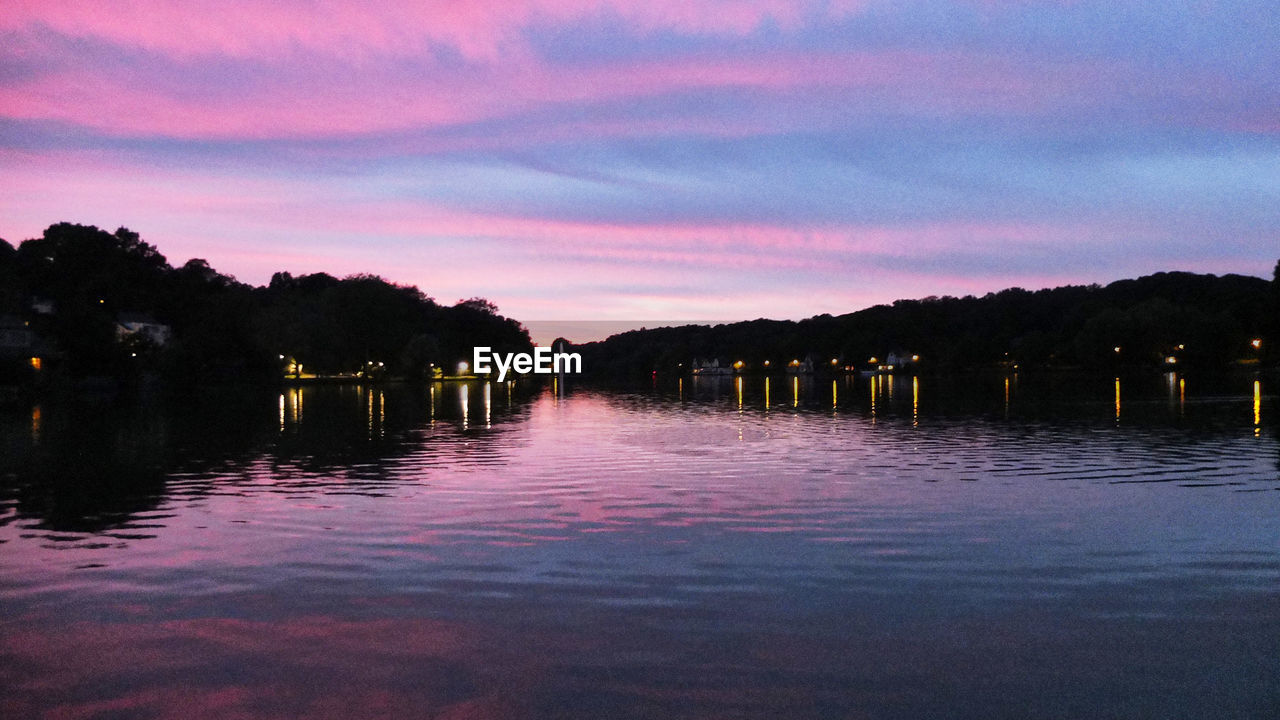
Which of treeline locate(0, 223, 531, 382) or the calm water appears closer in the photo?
the calm water

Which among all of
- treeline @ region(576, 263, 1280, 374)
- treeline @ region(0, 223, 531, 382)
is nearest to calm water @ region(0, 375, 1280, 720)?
treeline @ region(0, 223, 531, 382)

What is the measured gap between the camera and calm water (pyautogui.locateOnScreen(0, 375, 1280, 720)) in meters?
7.30

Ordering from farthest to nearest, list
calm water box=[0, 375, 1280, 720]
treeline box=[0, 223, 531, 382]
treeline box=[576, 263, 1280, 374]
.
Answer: treeline box=[576, 263, 1280, 374] < treeline box=[0, 223, 531, 382] < calm water box=[0, 375, 1280, 720]

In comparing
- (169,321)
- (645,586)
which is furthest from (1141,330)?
(645,586)

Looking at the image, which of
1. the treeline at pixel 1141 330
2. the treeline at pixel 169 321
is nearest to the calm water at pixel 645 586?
the treeline at pixel 169 321

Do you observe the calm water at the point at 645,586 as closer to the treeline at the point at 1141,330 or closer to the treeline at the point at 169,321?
the treeline at the point at 169,321

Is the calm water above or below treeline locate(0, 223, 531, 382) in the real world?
below

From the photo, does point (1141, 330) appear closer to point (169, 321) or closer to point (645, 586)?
point (169, 321)

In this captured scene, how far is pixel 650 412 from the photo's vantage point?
46.6m

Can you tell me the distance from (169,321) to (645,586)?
12113cm

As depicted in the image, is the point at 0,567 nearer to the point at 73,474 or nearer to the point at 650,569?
the point at 650,569

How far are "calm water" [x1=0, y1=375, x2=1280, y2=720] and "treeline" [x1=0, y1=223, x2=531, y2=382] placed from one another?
60.6m

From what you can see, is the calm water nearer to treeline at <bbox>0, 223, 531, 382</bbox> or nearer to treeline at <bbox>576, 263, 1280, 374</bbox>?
treeline at <bbox>0, 223, 531, 382</bbox>

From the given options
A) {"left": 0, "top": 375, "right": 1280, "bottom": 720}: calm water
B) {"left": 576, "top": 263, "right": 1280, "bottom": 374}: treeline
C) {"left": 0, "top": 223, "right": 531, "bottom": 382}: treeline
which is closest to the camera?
{"left": 0, "top": 375, "right": 1280, "bottom": 720}: calm water
